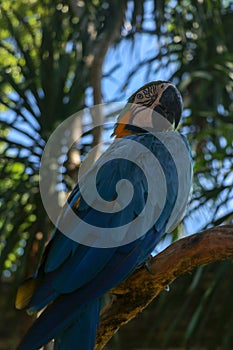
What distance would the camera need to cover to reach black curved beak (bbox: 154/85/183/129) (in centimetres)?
189

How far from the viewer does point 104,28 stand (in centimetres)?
273

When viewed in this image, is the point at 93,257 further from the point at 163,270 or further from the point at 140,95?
the point at 140,95

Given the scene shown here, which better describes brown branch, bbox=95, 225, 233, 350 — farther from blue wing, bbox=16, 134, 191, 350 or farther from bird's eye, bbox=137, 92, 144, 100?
bird's eye, bbox=137, 92, 144, 100

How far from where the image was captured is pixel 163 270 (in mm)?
1544

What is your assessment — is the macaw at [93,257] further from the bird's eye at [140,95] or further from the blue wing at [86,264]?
the bird's eye at [140,95]

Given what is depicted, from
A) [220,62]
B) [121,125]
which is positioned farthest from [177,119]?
[220,62]

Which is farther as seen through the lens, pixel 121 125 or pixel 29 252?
pixel 29 252

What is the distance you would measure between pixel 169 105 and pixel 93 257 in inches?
22.2

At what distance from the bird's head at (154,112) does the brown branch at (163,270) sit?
43cm

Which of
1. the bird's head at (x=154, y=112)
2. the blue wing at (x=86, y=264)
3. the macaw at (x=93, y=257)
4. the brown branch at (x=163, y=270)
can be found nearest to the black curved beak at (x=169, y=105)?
the bird's head at (x=154, y=112)

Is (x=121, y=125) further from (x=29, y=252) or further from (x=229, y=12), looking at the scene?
(x=229, y=12)

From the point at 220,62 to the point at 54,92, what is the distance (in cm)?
71

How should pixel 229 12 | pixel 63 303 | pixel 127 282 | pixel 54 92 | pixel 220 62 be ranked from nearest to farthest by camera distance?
pixel 63 303, pixel 127 282, pixel 54 92, pixel 220 62, pixel 229 12

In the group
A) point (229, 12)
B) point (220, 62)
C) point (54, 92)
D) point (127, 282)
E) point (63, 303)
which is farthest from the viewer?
point (229, 12)
